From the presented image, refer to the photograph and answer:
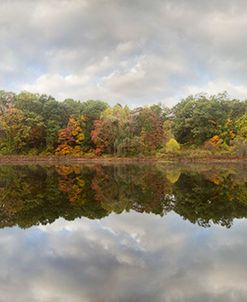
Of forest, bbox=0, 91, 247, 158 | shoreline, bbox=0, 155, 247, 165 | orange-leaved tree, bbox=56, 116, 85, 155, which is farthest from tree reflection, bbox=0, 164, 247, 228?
orange-leaved tree, bbox=56, 116, 85, 155

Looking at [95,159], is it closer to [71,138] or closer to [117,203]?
[71,138]

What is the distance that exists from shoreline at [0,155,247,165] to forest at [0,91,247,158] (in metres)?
1.90

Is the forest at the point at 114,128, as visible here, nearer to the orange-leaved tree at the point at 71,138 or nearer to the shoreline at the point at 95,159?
the orange-leaved tree at the point at 71,138

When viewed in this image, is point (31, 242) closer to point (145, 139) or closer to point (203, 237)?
point (203, 237)

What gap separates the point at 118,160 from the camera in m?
48.6

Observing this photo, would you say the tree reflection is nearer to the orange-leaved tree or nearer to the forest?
the forest

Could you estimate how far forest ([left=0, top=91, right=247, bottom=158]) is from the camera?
51812 mm

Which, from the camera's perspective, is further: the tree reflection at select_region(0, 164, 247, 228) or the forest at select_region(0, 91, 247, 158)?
the forest at select_region(0, 91, 247, 158)

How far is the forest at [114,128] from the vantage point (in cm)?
5181

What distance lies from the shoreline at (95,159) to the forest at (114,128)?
1.90 meters

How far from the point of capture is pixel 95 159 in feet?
164

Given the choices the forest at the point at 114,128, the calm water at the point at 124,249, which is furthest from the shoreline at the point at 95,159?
the calm water at the point at 124,249

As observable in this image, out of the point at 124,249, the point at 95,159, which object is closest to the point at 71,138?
the point at 95,159

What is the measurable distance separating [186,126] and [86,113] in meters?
17.6
